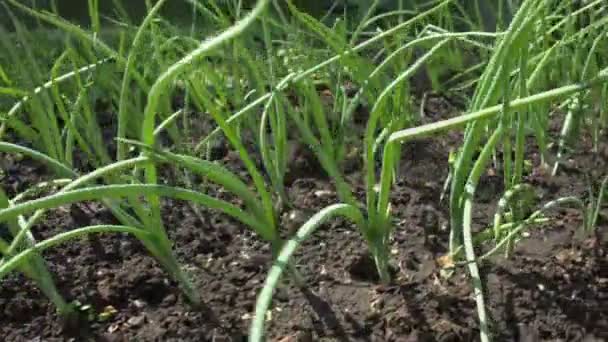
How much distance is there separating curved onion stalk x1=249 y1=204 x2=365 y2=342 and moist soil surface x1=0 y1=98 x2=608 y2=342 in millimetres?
127

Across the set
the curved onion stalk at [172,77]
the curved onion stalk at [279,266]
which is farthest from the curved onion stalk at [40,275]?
the curved onion stalk at [279,266]

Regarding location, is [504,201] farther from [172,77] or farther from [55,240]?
[55,240]

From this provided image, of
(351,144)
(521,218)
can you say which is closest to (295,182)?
(351,144)

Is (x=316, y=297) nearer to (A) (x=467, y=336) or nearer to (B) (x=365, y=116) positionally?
(A) (x=467, y=336)

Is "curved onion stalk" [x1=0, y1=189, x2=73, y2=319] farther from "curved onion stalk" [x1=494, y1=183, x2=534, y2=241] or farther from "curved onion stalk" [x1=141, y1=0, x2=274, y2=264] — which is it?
"curved onion stalk" [x1=494, y1=183, x2=534, y2=241]

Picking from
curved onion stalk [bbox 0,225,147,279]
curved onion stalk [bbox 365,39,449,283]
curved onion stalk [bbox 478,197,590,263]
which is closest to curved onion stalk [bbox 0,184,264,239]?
curved onion stalk [bbox 0,225,147,279]

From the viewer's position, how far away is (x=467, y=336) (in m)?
0.92

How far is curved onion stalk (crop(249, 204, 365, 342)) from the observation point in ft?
2.05

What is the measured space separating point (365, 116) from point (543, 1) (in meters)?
0.75

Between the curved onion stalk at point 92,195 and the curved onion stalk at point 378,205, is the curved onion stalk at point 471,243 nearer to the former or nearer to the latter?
the curved onion stalk at point 378,205

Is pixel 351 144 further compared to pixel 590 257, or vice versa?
pixel 351 144

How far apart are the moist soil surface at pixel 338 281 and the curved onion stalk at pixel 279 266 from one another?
0.13 meters

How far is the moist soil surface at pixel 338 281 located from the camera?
0.95 m

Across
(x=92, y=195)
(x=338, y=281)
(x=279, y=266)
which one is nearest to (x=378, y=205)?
(x=338, y=281)
